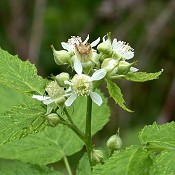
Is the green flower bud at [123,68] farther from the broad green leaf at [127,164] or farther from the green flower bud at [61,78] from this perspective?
the broad green leaf at [127,164]

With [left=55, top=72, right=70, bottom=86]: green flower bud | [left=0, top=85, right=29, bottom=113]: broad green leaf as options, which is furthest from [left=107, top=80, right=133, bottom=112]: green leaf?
[left=0, top=85, right=29, bottom=113]: broad green leaf

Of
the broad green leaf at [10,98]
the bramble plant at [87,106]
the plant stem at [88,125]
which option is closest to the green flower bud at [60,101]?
the bramble plant at [87,106]

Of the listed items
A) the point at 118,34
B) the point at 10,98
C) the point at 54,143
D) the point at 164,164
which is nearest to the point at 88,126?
the point at 164,164

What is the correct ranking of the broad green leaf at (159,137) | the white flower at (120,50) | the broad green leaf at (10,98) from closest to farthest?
the broad green leaf at (159,137) → the white flower at (120,50) → the broad green leaf at (10,98)

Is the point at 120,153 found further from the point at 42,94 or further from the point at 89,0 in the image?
the point at 89,0

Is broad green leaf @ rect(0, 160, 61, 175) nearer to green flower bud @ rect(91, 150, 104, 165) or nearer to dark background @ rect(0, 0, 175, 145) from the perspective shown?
green flower bud @ rect(91, 150, 104, 165)

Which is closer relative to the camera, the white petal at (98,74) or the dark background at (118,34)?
the white petal at (98,74)
